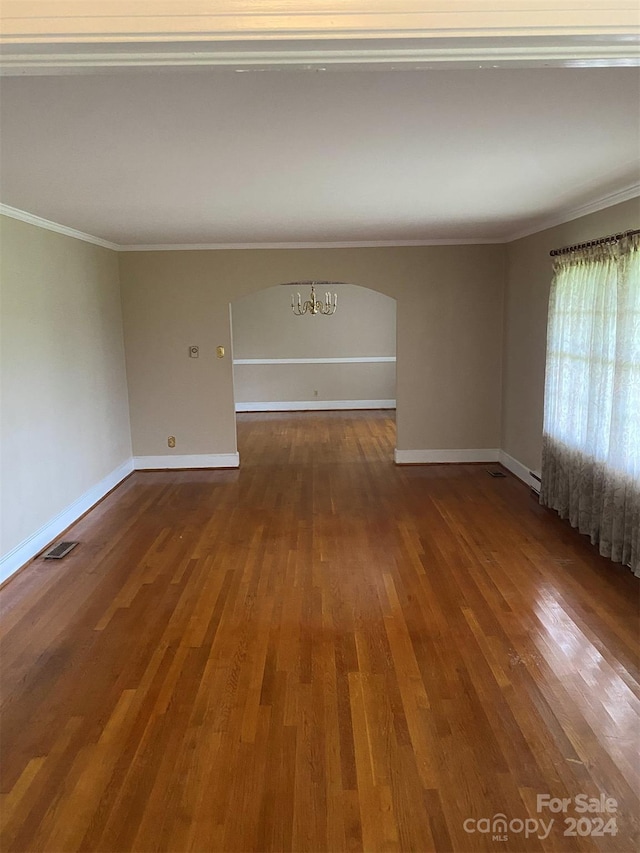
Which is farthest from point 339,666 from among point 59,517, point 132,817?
point 59,517

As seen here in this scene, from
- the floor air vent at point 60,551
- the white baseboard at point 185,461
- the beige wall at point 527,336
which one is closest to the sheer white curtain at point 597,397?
the beige wall at point 527,336

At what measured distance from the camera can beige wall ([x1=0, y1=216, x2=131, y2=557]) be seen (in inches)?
156

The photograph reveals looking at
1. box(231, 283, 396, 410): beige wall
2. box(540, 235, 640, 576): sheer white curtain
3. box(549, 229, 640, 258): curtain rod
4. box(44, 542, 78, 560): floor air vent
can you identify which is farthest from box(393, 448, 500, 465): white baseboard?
box(231, 283, 396, 410): beige wall

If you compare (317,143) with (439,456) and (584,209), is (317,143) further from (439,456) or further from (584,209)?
(439,456)

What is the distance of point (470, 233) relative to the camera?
5.66m

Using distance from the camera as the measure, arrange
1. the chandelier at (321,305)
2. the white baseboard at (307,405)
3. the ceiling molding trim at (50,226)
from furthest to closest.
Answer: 1. the white baseboard at (307,405)
2. the chandelier at (321,305)
3. the ceiling molding trim at (50,226)

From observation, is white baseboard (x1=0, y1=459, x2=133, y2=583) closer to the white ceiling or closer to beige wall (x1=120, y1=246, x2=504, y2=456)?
beige wall (x1=120, y1=246, x2=504, y2=456)

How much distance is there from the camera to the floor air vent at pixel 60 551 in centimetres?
425

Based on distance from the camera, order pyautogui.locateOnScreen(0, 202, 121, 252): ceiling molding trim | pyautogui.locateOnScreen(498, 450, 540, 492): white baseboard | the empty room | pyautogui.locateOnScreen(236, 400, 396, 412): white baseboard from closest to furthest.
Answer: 1. the empty room
2. pyautogui.locateOnScreen(0, 202, 121, 252): ceiling molding trim
3. pyautogui.locateOnScreen(498, 450, 540, 492): white baseboard
4. pyautogui.locateOnScreen(236, 400, 396, 412): white baseboard

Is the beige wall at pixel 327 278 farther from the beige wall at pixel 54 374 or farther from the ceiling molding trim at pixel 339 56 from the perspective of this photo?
the ceiling molding trim at pixel 339 56

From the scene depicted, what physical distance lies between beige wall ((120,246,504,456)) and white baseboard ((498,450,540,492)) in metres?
0.22

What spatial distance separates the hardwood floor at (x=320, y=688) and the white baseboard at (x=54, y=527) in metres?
0.16

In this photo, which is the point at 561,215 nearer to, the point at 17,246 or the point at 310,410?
the point at 17,246

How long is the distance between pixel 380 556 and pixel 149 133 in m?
3.04
